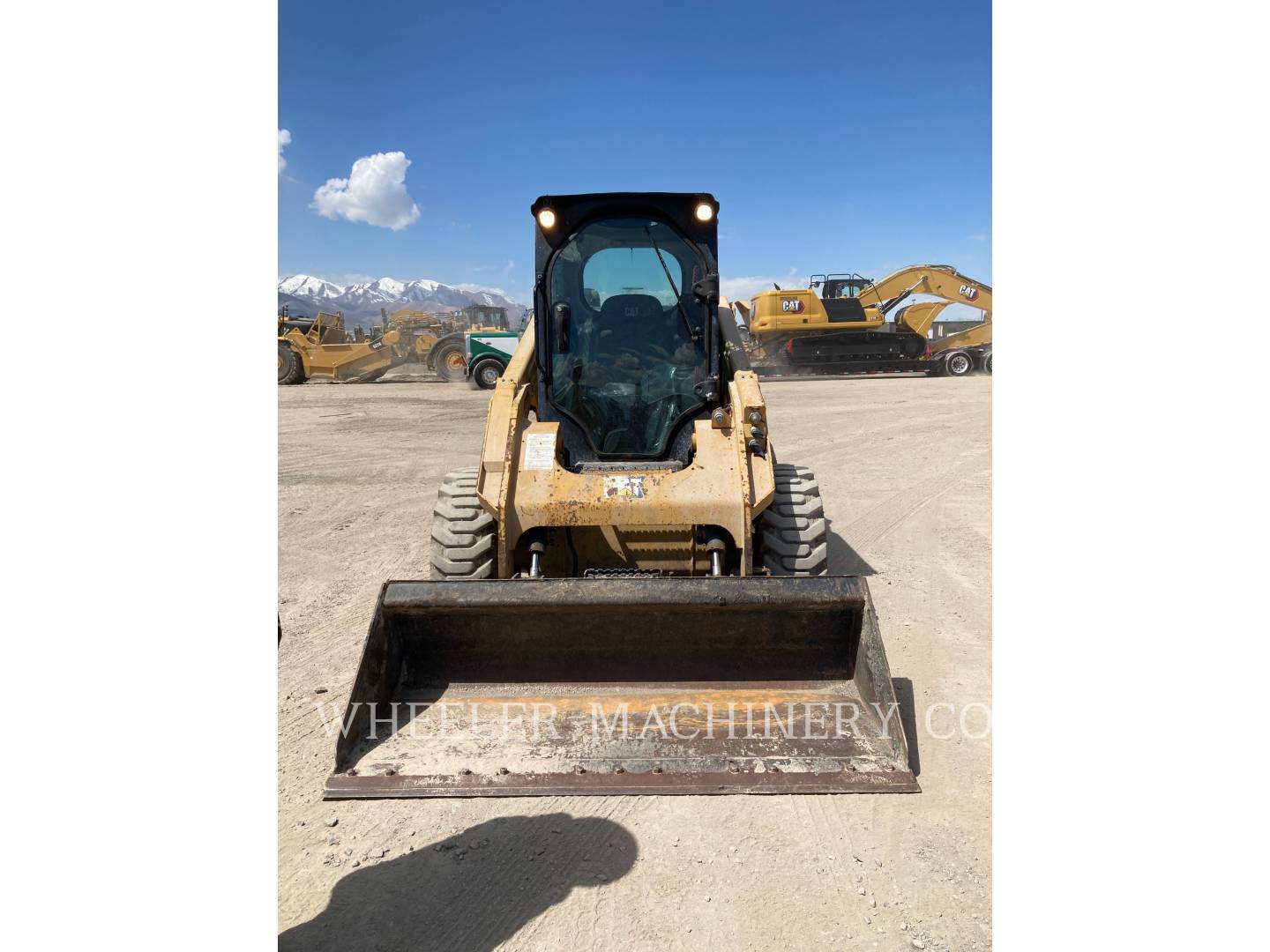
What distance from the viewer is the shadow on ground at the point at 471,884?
2273mm

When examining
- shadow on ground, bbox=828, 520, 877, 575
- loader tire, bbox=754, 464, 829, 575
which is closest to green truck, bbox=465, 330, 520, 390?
shadow on ground, bbox=828, 520, 877, 575

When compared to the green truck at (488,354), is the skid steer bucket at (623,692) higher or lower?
lower

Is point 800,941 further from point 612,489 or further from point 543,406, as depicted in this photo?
point 543,406

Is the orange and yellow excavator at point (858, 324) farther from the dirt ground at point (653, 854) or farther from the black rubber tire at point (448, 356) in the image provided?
the dirt ground at point (653, 854)

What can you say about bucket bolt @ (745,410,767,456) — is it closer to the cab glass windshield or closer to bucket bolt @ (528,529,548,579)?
the cab glass windshield

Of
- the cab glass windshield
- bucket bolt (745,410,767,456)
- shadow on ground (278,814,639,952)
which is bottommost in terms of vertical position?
shadow on ground (278,814,639,952)

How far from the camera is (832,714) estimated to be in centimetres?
314

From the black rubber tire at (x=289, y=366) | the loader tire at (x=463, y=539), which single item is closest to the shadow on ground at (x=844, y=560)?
the loader tire at (x=463, y=539)

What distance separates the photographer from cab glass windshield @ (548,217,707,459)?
4594mm

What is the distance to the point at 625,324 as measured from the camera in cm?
469

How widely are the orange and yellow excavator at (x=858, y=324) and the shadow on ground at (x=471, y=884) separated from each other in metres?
19.7

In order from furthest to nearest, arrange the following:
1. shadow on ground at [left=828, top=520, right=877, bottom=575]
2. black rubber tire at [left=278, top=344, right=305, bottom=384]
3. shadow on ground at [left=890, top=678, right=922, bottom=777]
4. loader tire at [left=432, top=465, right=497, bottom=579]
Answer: black rubber tire at [left=278, top=344, right=305, bottom=384]
shadow on ground at [left=828, top=520, right=877, bottom=575]
loader tire at [left=432, top=465, right=497, bottom=579]
shadow on ground at [left=890, top=678, right=922, bottom=777]

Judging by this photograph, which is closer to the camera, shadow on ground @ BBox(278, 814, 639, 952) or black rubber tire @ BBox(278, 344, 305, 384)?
shadow on ground @ BBox(278, 814, 639, 952)

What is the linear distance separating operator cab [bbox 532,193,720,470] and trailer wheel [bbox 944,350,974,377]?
2058cm
